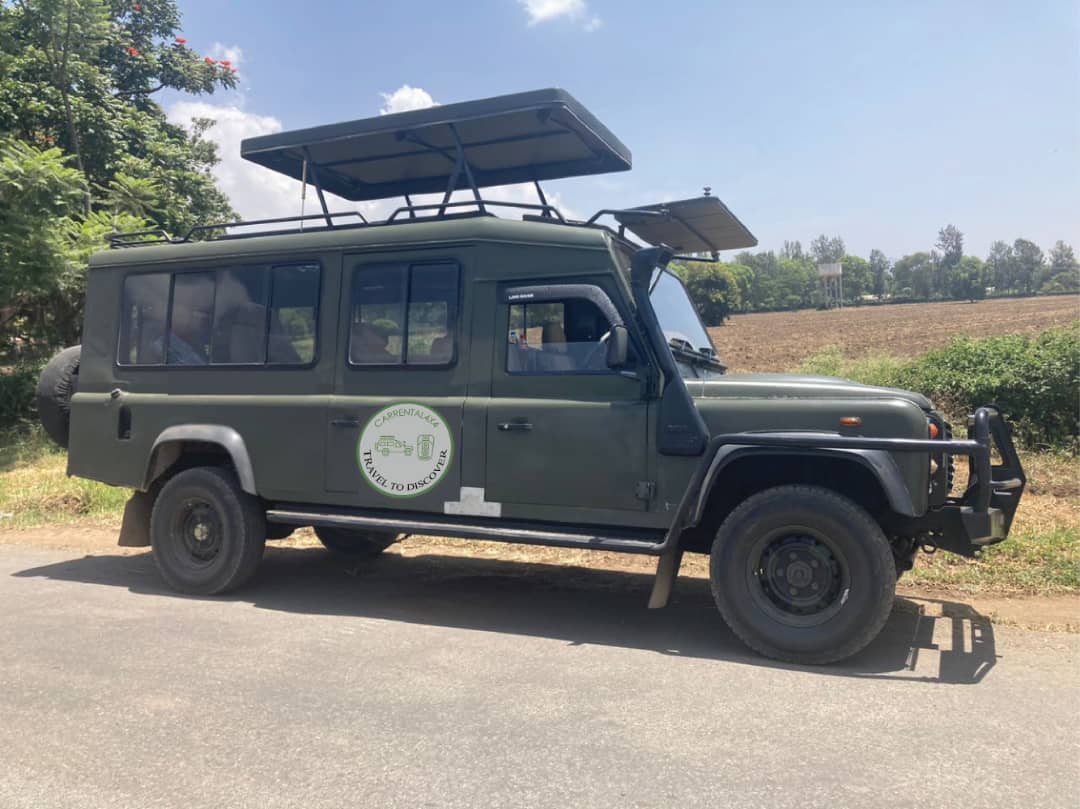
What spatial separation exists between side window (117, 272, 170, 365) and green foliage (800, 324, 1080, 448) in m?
8.54

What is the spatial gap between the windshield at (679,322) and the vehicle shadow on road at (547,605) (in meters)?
1.68

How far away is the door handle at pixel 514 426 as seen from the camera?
16.6ft

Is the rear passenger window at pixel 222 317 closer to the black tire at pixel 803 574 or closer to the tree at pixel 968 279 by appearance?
the black tire at pixel 803 574

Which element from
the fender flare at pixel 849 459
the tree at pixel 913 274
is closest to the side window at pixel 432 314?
the fender flare at pixel 849 459

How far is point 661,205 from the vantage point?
5723 millimetres

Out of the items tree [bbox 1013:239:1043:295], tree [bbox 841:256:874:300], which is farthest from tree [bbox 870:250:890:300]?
tree [bbox 1013:239:1043:295]

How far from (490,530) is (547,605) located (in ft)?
3.17

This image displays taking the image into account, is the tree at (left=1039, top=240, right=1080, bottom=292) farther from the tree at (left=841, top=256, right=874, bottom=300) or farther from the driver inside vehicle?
the driver inside vehicle

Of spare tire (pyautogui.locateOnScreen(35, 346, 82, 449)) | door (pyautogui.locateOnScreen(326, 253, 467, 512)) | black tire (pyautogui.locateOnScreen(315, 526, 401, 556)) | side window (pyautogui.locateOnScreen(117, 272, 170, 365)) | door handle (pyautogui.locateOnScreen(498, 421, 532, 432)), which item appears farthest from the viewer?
black tire (pyautogui.locateOnScreen(315, 526, 401, 556))

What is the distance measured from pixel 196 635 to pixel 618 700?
270 cm

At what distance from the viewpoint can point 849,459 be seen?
4.30 m

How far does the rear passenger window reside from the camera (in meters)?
5.85

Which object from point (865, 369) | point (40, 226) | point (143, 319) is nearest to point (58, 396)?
point (143, 319)

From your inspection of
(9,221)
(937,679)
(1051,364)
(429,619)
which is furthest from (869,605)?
(9,221)
